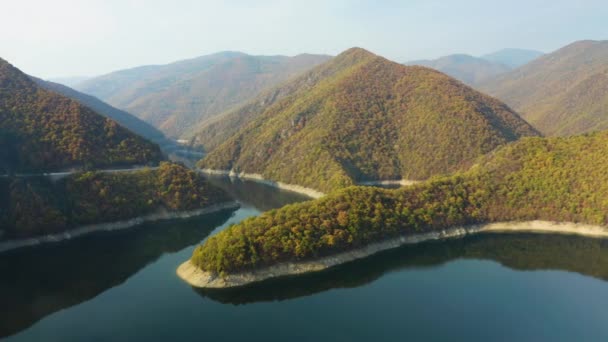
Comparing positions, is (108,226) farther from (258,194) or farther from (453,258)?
(453,258)

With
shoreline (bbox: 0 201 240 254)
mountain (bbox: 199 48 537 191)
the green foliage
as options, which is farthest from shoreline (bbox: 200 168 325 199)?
the green foliage

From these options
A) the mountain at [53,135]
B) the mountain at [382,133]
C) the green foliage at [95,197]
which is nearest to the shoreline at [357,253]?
the green foliage at [95,197]

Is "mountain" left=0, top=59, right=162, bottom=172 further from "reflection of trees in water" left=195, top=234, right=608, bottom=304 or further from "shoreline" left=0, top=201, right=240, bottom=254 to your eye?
"reflection of trees in water" left=195, top=234, right=608, bottom=304

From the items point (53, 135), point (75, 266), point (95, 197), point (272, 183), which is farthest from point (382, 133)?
point (75, 266)

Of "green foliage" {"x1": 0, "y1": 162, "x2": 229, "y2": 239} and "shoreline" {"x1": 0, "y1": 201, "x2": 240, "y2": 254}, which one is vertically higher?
"green foliage" {"x1": 0, "y1": 162, "x2": 229, "y2": 239}

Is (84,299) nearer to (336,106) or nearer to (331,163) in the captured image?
(331,163)

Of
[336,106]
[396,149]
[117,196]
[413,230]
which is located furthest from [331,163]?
[117,196]

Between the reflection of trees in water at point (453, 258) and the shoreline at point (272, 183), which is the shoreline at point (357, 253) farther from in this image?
the shoreline at point (272, 183)
